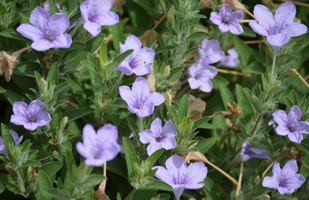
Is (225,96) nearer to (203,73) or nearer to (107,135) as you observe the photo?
(203,73)

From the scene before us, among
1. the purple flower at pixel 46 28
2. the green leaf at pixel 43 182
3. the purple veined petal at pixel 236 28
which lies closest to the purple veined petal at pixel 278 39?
the purple veined petal at pixel 236 28

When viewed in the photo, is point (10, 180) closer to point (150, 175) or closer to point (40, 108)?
point (40, 108)

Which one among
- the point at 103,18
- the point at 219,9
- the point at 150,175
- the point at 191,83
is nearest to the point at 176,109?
the point at 191,83

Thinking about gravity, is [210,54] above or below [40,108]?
below

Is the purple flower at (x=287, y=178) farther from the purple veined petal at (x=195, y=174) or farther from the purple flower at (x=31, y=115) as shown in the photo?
the purple flower at (x=31, y=115)

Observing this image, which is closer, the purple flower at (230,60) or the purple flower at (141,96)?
the purple flower at (141,96)

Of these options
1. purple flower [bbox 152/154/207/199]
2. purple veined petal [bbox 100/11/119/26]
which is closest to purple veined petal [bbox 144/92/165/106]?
purple flower [bbox 152/154/207/199]

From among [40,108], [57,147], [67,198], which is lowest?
[57,147]

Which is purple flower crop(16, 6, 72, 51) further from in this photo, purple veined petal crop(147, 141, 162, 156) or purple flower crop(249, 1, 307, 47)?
purple flower crop(249, 1, 307, 47)
